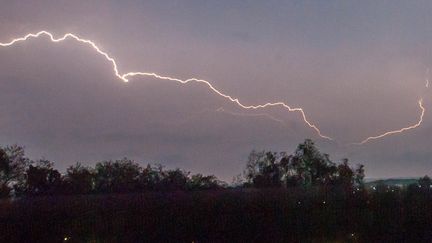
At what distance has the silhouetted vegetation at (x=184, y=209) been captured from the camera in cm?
2698

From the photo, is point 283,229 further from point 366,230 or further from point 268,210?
point 366,230

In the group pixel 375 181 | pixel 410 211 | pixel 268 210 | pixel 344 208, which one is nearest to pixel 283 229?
pixel 268 210

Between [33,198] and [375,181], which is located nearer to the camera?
[33,198]

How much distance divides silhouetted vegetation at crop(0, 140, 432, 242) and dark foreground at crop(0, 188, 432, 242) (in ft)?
0.11

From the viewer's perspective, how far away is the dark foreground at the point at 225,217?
26797 mm

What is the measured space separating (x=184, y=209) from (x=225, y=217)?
1.43 meters

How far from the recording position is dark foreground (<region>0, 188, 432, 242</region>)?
87.9 ft

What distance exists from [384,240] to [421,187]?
4044mm

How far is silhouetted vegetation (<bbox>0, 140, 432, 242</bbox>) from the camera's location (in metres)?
27.0

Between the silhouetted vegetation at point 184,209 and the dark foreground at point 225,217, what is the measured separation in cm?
3

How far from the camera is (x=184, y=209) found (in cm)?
2922

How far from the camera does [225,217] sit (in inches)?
1158

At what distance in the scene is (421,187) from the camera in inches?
1294

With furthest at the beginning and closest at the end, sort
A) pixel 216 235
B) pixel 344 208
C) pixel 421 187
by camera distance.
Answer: pixel 421 187, pixel 344 208, pixel 216 235
